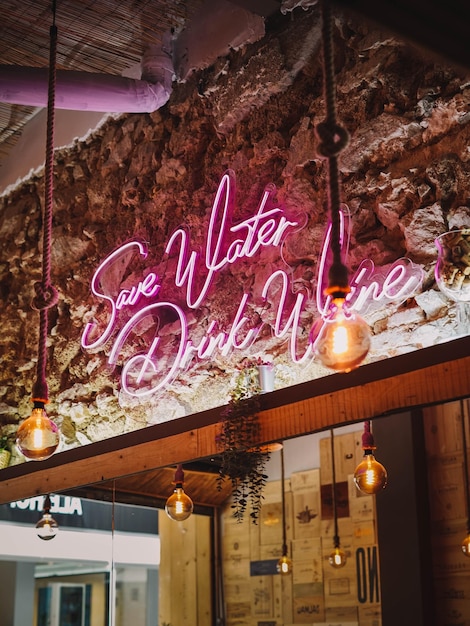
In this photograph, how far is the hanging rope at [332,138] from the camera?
249 cm

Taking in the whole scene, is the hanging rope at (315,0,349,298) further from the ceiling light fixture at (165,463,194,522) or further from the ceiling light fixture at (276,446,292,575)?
the ceiling light fixture at (165,463,194,522)

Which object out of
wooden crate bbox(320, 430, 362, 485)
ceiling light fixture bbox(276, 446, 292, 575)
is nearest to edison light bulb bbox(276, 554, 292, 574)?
ceiling light fixture bbox(276, 446, 292, 575)

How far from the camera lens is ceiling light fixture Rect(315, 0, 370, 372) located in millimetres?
2525

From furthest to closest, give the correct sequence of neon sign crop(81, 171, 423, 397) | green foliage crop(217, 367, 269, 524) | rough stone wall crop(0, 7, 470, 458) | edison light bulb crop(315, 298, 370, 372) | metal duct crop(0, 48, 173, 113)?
metal duct crop(0, 48, 173, 113)
neon sign crop(81, 171, 423, 397)
rough stone wall crop(0, 7, 470, 458)
green foliage crop(217, 367, 269, 524)
edison light bulb crop(315, 298, 370, 372)

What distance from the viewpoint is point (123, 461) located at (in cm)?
560

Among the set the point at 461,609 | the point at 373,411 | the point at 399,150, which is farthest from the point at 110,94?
the point at 461,609

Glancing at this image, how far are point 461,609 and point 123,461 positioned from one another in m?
2.30

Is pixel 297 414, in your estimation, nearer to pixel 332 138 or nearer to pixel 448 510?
pixel 448 510

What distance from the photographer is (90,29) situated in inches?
266

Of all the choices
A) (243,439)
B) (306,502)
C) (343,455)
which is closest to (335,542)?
(306,502)

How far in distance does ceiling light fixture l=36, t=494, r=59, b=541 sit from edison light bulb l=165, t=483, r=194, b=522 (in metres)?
1.35

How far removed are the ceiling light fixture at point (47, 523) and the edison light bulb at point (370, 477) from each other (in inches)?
116

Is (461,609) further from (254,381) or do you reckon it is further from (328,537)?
(254,381)

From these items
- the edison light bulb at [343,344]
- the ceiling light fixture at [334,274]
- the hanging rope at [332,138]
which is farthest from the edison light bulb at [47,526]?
the hanging rope at [332,138]
